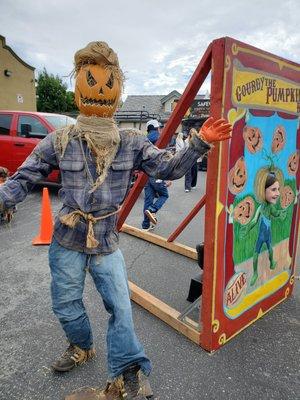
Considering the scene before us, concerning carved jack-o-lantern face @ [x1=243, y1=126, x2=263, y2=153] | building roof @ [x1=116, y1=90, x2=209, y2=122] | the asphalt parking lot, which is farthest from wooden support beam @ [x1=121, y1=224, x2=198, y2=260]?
building roof @ [x1=116, y1=90, x2=209, y2=122]

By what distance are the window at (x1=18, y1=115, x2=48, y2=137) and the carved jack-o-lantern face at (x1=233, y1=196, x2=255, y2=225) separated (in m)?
5.96

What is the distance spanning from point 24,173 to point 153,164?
0.70 meters

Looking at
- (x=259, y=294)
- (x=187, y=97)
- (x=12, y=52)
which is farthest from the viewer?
(x=12, y=52)

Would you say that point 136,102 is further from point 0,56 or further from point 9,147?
point 9,147

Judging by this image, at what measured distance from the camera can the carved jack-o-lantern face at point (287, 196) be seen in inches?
104

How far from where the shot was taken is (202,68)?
1979 mm

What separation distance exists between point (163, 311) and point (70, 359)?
838 mm

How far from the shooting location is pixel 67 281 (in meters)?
1.81

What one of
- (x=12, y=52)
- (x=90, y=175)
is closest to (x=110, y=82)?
(x=90, y=175)

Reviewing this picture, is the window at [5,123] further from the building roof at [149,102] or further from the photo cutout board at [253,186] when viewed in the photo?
the building roof at [149,102]

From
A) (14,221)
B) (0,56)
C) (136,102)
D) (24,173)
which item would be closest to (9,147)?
(14,221)

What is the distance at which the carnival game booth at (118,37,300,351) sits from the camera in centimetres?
196

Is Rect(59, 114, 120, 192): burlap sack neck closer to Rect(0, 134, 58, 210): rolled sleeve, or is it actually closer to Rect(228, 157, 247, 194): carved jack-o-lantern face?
Rect(0, 134, 58, 210): rolled sleeve

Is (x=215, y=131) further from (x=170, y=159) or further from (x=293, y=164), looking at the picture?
(x=293, y=164)
